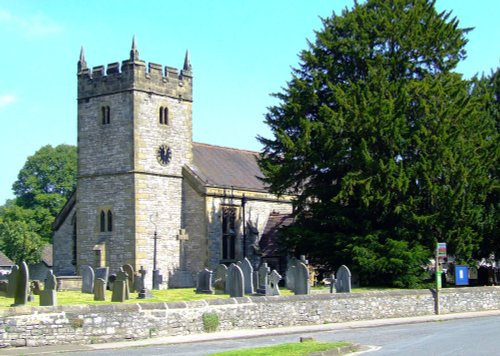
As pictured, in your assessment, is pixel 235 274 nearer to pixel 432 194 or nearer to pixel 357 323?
pixel 357 323

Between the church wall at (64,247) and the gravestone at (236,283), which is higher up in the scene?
the church wall at (64,247)

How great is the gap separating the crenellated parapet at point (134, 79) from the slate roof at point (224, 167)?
3.92 m

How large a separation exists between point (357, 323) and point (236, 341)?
23.0 ft

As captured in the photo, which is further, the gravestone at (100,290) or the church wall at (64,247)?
the church wall at (64,247)

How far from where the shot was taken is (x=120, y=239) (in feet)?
138

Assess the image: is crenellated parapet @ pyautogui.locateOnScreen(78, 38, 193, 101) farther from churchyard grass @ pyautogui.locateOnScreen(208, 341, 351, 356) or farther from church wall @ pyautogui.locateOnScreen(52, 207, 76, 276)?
churchyard grass @ pyautogui.locateOnScreen(208, 341, 351, 356)

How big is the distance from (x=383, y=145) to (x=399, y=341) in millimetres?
16370

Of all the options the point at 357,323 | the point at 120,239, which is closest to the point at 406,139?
the point at 357,323

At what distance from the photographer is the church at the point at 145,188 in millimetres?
42281

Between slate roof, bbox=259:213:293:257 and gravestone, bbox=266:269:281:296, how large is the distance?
14683 mm

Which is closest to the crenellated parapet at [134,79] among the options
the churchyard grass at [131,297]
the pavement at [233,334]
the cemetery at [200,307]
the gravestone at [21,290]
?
the cemetery at [200,307]

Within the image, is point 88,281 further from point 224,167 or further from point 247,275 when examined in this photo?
point 224,167

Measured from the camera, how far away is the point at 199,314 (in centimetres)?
2452

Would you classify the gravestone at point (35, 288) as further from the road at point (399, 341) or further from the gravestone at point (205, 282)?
the road at point (399, 341)
